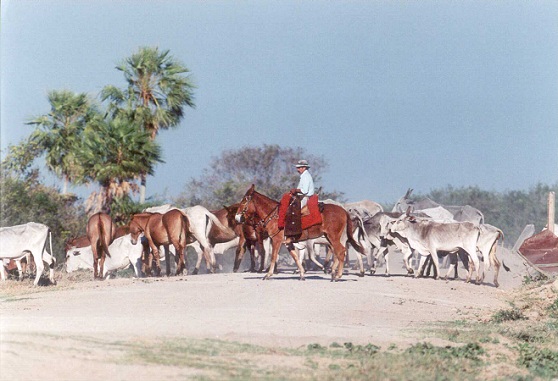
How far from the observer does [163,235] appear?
2953cm

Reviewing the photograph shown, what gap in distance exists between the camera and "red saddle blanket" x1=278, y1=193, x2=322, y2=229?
79.6ft

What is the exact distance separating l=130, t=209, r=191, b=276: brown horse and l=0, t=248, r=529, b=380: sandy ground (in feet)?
11.3

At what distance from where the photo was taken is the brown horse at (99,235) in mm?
29125

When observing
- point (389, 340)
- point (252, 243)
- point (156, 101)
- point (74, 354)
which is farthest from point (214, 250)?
point (74, 354)

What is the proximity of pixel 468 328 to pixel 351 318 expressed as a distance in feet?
6.93

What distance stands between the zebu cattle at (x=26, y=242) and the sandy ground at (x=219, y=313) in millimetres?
2080

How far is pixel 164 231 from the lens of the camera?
96.7 feet

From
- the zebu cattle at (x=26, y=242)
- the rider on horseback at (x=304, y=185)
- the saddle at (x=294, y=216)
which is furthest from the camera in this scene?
the zebu cattle at (x=26, y=242)

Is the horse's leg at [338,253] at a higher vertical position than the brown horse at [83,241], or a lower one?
lower

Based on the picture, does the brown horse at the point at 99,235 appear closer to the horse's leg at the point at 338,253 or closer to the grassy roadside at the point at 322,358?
the horse's leg at the point at 338,253

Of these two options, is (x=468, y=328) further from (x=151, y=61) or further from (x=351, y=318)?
(x=151, y=61)

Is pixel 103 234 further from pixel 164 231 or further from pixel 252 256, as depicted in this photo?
pixel 252 256

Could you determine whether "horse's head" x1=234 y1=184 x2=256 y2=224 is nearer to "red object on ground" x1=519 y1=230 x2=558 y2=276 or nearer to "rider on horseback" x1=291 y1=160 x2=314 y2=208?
"rider on horseback" x1=291 y1=160 x2=314 y2=208

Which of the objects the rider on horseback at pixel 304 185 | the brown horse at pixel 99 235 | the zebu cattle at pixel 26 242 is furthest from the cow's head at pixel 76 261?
the rider on horseback at pixel 304 185
